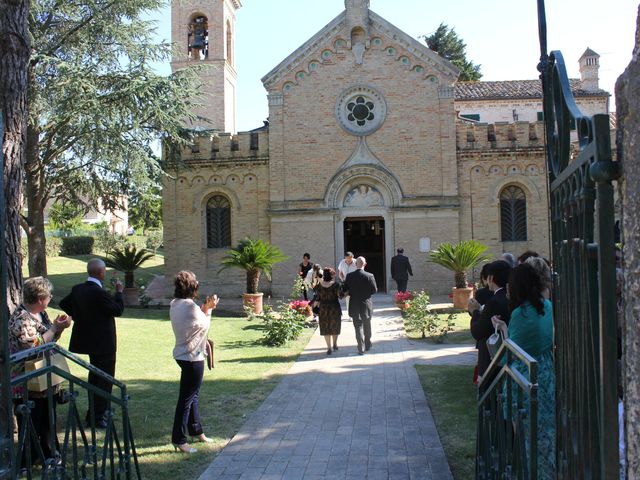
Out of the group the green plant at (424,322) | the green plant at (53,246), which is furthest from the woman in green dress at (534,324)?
the green plant at (53,246)

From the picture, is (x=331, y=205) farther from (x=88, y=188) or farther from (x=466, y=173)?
(x=88, y=188)

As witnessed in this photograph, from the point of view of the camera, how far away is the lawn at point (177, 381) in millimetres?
6336

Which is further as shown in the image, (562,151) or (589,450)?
(562,151)

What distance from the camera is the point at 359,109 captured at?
23359mm

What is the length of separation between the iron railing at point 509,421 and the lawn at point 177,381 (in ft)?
9.10

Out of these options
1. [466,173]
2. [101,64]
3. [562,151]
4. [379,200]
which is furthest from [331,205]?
[562,151]

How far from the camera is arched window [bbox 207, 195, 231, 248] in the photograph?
80.4ft

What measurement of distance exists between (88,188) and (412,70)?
12269 mm

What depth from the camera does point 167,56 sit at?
2034 cm

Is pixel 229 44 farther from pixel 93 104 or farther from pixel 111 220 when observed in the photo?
pixel 111 220

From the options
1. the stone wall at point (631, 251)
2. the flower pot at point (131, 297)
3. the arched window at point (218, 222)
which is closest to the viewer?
the stone wall at point (631, 251)

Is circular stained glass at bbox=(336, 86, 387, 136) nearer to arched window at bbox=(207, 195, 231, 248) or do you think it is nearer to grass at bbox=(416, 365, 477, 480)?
arched window at bbox=(207, 195, 231, 248)

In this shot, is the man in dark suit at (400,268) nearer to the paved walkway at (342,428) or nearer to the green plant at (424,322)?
the green plant at (424,322)

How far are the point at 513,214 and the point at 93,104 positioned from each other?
49.1 feet
